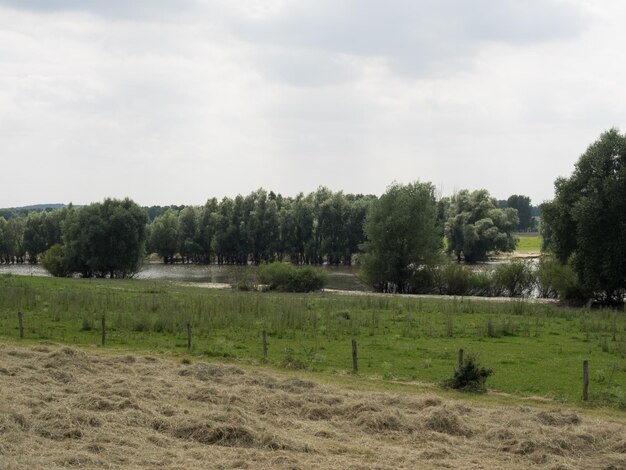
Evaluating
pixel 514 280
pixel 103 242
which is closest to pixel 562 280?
pixel 514 280

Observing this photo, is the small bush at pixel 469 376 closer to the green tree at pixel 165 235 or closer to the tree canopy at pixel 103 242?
the tree canopy at pixel 103 242

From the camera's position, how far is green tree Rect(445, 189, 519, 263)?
320ft

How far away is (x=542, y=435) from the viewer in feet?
40.9

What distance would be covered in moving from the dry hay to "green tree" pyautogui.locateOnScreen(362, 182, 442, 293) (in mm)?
46248

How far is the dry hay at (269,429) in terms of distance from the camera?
A: 36.4 feet

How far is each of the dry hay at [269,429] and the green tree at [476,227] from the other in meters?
84.7

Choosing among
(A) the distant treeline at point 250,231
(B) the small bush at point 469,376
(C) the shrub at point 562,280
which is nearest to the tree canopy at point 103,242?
(A) the distant treeline at point 250,231

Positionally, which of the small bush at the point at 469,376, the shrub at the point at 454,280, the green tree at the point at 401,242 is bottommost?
the small bush at the point at 469,376

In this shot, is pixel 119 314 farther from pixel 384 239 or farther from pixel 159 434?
pixel 384 239

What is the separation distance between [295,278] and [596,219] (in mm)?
27431

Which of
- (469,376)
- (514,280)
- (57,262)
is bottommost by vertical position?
(469,376)

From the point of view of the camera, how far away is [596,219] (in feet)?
145

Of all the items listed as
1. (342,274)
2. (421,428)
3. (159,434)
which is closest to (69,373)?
(159,434)

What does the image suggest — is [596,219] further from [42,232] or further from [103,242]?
[42,232]
